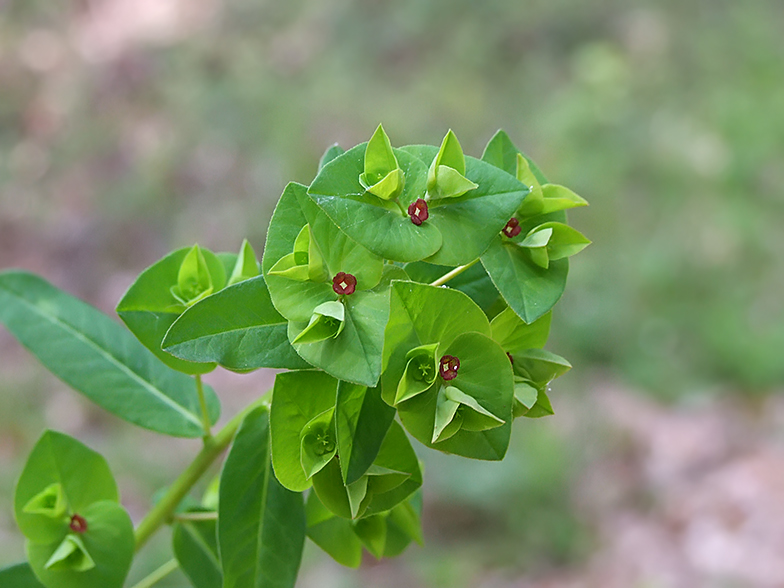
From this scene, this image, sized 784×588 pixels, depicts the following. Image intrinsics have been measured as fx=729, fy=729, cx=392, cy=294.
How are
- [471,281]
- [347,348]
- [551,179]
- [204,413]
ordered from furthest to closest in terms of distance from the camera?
[551,179] → [204,413] → [471,281] → [347,348]

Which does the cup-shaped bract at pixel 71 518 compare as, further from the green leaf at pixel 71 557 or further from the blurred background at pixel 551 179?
the blurred background at pixel 551 179

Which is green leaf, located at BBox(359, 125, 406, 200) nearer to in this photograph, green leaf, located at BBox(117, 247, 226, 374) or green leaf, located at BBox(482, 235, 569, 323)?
green leaf, located at BBox(482, 235, 569, 323)

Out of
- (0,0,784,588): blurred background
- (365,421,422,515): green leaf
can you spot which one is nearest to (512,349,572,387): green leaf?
(365,421,422,515): green leaf

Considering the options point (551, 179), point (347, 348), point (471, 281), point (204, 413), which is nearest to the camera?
point (347, 348)

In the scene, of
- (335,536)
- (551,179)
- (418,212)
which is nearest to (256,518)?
(335,536)

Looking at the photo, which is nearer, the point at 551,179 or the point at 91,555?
the point at 91,555

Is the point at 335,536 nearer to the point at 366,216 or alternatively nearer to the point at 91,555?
the point at 91,555

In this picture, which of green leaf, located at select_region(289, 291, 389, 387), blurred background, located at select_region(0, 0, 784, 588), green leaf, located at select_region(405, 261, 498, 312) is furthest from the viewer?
blurred background, located at select_region(0, 0, 784, 588)
